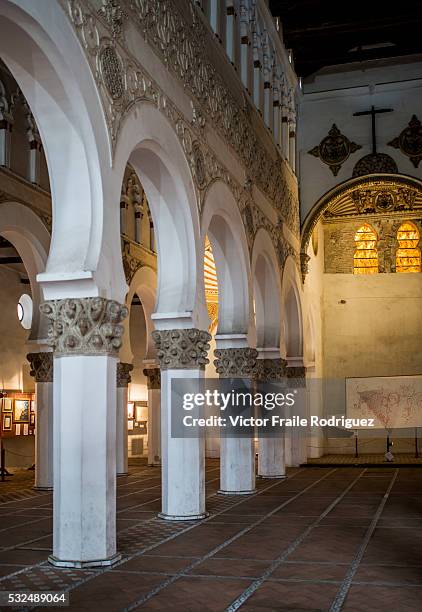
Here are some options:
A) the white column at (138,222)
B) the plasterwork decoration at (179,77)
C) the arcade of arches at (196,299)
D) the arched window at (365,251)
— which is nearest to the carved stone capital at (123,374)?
the arcade of arches at (196,299)

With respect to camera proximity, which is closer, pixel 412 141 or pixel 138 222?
pixel 138 222

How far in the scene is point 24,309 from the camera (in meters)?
19.5

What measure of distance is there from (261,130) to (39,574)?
10.6 metres

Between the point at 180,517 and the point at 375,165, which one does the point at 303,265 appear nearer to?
the point at 375,165

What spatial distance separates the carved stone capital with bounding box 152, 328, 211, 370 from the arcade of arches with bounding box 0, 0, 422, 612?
0.12ft

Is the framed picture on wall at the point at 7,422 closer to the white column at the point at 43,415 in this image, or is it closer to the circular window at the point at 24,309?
the circular window at the point at 24,309

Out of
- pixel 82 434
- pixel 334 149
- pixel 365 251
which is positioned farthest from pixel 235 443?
pixel 365 251

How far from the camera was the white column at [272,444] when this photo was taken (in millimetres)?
15914

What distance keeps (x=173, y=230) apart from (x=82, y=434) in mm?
3751

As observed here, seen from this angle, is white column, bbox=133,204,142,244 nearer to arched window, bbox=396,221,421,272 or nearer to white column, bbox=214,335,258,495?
white column, bbox=214,335,258,495

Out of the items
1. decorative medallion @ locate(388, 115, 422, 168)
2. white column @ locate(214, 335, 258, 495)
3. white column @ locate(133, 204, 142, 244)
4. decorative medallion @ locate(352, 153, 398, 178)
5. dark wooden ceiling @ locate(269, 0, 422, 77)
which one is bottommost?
white column @ locate(214, 335, 258, 495)

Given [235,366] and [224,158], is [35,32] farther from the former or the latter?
[235,366]

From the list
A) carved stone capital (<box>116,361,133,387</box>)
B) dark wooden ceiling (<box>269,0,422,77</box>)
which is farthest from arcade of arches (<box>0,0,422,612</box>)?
dark wooden ceiling (<box>269,0,422,77</box>)

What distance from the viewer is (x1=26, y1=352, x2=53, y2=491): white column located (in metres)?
13.9
